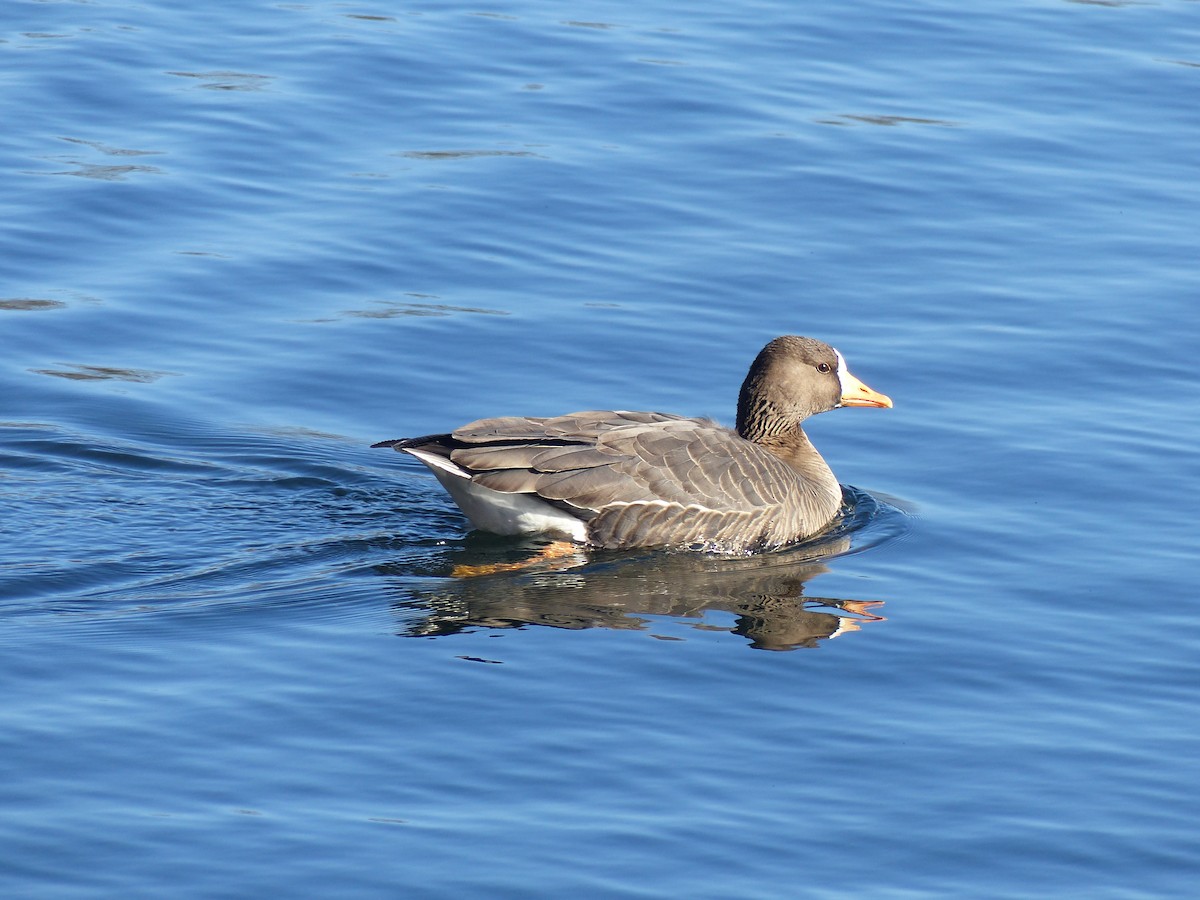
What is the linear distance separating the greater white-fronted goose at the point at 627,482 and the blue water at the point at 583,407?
0.30m

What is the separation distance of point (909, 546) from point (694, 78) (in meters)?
9.46

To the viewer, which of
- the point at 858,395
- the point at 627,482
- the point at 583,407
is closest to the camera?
the point at 627,482

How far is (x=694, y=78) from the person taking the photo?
1994 centimetres

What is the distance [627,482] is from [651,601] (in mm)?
1200

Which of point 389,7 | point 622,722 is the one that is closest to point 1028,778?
point 622,722

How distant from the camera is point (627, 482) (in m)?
11.6

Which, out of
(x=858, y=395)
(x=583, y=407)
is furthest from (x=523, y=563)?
(x=858, y=395)

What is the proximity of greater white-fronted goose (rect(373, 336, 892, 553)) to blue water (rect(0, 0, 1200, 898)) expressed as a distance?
30 cm

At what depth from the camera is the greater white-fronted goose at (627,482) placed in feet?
37.1

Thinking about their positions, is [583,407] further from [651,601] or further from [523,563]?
[651,601]

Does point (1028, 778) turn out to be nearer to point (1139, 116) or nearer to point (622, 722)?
point (622, 722)

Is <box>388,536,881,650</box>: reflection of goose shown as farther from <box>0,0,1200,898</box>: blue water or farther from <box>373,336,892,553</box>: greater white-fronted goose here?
<box>373,336,892,553</box>: greater white-fronted goose

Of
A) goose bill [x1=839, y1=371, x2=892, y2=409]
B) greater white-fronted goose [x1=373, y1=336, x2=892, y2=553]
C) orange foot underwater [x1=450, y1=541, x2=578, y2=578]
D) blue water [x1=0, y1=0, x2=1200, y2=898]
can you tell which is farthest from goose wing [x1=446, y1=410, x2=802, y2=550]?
goose bill [x1=839, y1=371, x2=892, y2=409]

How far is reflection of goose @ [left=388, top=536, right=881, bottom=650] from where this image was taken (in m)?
10.1
